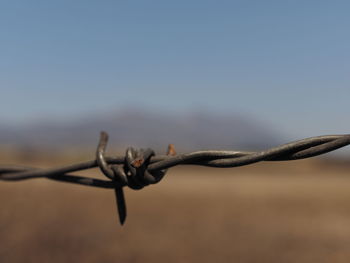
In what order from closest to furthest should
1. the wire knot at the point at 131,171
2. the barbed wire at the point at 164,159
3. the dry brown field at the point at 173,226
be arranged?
1. the barbed wire at the point at 164,159
2. the wire knot at the point at 131,171
3. the dry brown field at the point at 173,226

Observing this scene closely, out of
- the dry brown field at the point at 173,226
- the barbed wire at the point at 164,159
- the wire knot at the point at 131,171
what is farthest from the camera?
the dry brown field at the point at 173,226

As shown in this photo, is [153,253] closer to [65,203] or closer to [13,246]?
[13,246]

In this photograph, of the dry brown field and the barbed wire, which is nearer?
the barbed wire

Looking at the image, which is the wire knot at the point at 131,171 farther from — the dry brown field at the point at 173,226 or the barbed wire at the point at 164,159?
the dry brown field at the point at 173,226

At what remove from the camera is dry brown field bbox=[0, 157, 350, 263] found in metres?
6.53

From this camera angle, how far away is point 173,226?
8703mm

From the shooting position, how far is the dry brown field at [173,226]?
6.53 metres

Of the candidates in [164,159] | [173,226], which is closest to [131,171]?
[164,159]

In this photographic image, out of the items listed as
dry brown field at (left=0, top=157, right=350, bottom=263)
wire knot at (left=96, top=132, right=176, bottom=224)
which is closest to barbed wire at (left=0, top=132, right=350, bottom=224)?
wire knot at (left=96, top=132, right=176, bottom=224)

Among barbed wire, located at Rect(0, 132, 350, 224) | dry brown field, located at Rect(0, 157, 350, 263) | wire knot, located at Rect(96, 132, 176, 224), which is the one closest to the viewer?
barbed wire, located at Rect(0, 132, 350, 224)

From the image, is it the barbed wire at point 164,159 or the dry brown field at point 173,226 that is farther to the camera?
the dry brown field at point 173,226

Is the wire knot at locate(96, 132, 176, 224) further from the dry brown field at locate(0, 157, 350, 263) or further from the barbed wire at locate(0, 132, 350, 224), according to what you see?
the dry brown field at locate(0, 157, 350, 263)

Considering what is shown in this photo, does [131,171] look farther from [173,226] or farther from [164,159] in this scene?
[173,226]

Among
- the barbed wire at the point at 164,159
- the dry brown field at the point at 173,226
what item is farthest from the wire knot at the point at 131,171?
the dry brown field at the point at 173,226
